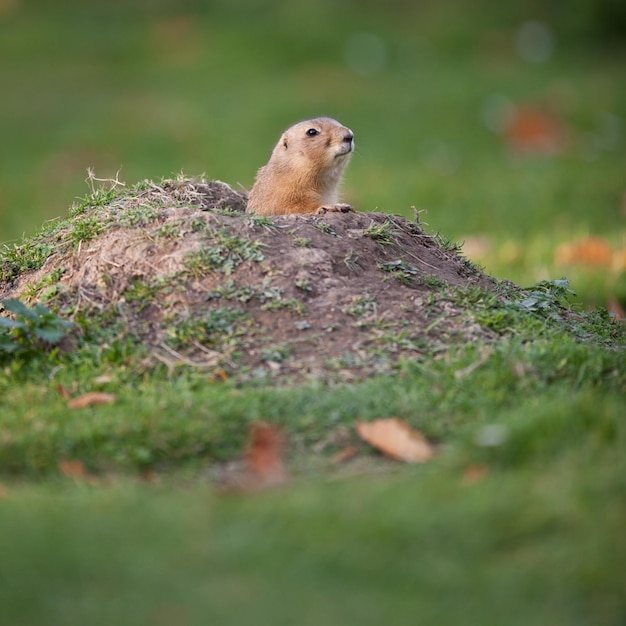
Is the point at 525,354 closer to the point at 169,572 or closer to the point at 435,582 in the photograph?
the point at 435,582

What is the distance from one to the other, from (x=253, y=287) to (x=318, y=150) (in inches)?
66.7

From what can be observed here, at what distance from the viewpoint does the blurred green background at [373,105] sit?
1089 centimetres

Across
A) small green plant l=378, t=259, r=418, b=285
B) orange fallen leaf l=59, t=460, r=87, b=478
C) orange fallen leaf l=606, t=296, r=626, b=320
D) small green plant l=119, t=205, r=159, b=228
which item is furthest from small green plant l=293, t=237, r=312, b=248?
orange fallen leaf l=606, t=296, r=626, b=320

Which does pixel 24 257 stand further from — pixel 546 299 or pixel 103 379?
pixel 546 299

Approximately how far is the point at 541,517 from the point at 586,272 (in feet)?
17.0

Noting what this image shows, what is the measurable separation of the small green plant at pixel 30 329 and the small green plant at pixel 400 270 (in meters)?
1.57

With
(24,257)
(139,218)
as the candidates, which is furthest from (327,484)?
(24,257)

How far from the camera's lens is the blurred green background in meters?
10.9

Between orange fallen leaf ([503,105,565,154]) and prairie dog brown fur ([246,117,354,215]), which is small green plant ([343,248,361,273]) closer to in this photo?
prairie dog brown fur ([246,117,354,215])

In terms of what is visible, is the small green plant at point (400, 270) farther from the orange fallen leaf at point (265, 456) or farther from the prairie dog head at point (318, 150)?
the orange fallen leaf at point (265, 456)

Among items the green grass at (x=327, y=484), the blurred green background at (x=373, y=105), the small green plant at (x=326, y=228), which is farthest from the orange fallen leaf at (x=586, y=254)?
the small green plant at (x=326, y=228)

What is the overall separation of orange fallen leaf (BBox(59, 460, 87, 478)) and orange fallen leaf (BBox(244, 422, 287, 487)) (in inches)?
24.1

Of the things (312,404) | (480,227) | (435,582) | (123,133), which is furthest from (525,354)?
(123,133)

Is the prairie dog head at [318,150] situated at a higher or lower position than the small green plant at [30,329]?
higher
